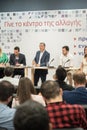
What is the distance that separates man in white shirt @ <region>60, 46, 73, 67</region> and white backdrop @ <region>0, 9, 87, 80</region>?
417 mm

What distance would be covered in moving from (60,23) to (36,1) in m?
1.08

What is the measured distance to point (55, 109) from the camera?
220 cm

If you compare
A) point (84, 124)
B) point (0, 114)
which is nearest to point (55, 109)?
point (84, 124)

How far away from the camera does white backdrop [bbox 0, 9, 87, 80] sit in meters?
8.36

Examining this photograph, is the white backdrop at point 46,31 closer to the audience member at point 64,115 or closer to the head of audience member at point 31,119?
the audience member at point 64,115

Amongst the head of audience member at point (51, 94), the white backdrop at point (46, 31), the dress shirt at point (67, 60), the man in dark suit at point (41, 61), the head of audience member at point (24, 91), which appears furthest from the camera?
the white backdrop at point (46, 31)

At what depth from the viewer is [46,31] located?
861 centimetres

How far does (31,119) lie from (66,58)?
676 cm

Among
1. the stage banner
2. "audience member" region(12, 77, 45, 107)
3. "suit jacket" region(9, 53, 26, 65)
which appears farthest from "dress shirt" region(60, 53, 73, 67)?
"audience member" region(12, 77, 45, 107)

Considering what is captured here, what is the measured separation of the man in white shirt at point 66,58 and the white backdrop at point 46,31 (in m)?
0.42

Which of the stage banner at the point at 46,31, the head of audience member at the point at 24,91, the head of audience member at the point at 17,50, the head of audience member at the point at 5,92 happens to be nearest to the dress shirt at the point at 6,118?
the head of audience member at the point at 5,92

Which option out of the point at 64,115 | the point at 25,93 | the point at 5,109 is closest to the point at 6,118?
the point at 5,109

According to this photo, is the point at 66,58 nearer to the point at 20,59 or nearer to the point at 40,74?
the point at 40,74

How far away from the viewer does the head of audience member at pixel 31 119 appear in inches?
46.5
